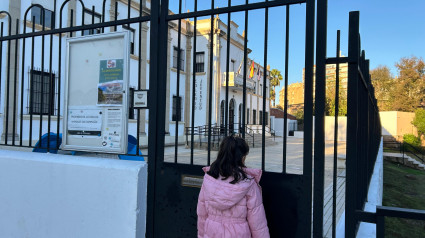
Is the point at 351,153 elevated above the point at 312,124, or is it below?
below

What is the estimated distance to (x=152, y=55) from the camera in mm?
2932

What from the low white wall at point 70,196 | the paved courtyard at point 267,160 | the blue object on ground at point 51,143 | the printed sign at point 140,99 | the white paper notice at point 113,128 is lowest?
the paved courtyard at point 267,160

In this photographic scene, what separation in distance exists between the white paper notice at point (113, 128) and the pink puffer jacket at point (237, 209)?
1321 millimetres

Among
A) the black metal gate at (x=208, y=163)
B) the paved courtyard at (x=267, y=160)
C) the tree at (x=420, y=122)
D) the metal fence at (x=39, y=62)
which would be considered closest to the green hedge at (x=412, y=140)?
the tree at (x=420, y=122)

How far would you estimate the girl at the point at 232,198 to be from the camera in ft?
7.00

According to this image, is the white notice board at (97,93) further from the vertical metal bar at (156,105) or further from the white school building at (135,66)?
the white school building at (135,66)

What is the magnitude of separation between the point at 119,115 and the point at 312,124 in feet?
6.23

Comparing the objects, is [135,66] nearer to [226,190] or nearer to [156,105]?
[156,105]

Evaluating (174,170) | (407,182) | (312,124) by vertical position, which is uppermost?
(312,124)

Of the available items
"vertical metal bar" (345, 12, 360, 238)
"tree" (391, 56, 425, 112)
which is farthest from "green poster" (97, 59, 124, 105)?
"tree" (391, 56, 425, 112)

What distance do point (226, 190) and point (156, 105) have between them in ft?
3.97

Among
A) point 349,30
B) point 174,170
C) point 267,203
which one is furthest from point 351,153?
point 174,170

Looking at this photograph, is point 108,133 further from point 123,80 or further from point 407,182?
point 407,182

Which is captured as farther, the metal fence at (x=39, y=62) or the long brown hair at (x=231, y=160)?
the metal fence at (x=39, y=62)
